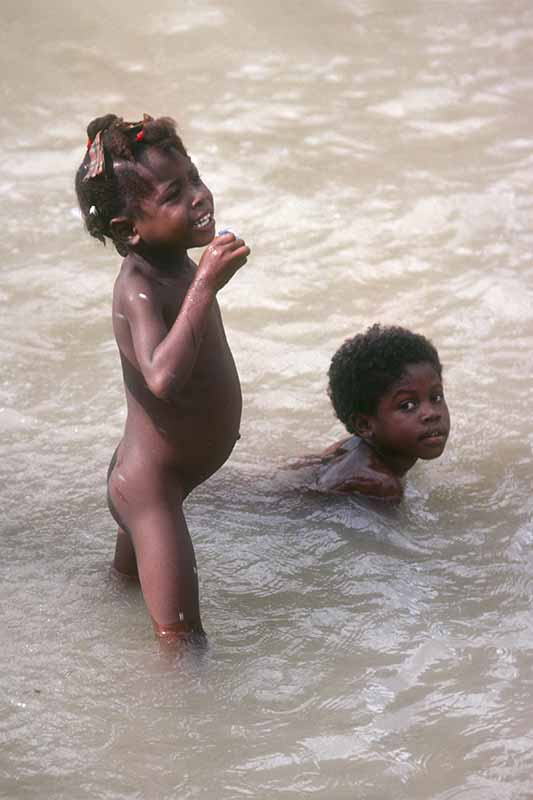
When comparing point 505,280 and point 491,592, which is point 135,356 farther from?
point 505,280

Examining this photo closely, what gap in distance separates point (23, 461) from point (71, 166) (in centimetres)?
254

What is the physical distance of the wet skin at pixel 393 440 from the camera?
4.00m

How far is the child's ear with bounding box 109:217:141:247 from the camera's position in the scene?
313cm

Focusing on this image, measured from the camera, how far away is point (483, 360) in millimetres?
4953

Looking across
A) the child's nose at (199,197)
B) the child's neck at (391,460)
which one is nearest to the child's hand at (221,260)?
the child's nose at (199,197)

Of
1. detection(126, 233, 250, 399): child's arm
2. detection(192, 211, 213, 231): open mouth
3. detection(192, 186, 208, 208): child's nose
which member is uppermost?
detection(192, 186, 208, 208): child's nose

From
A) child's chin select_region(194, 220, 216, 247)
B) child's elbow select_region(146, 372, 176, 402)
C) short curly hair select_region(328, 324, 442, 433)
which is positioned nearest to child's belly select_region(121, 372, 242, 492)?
child's elbow select_region(146, 372, 176, 402)

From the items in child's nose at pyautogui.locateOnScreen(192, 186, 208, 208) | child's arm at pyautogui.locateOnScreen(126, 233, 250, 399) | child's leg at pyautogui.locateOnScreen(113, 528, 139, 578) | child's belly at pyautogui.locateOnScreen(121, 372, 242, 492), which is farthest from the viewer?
child's leg at pyautogui.locateOnScreen(113, 528, 139, 578)

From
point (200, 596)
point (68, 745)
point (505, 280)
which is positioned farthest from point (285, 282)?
point (68, 745)

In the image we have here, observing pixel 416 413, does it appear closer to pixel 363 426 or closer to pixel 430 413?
pixel 430 413

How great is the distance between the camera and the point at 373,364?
4.04 m

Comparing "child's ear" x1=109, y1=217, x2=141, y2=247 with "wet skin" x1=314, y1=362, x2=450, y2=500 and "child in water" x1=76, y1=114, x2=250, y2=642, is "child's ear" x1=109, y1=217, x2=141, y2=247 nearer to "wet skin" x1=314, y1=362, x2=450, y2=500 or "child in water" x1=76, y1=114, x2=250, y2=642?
"child in water" x1=76, y1=114, x2=250, y2=642

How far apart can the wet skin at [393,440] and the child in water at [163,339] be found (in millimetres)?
768

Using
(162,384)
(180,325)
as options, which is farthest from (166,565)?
(180,325)
